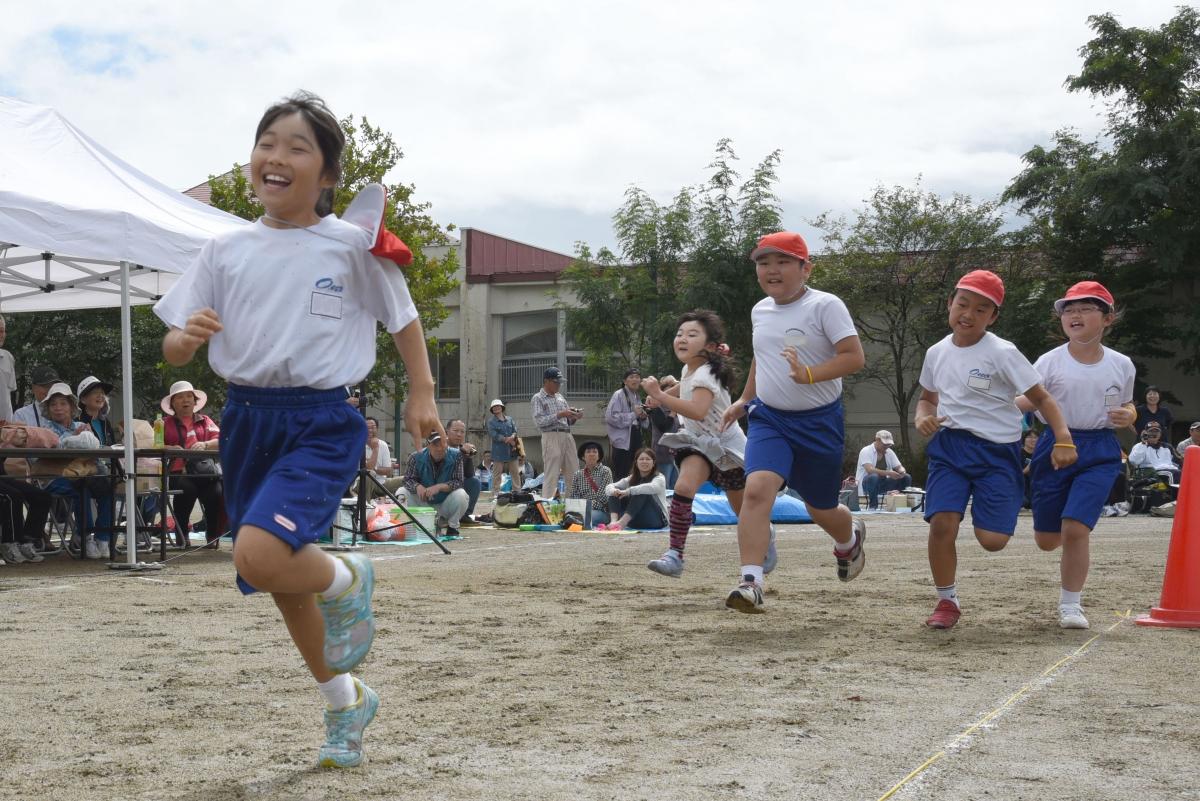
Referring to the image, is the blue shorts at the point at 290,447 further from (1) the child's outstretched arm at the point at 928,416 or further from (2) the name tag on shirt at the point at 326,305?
(1) the child's outstretched arm at the point at 928,416

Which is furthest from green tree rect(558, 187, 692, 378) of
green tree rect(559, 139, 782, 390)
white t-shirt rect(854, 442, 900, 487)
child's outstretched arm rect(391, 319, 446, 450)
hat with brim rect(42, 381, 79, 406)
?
child's outstretched arm rect(391, 319, 446, 450)

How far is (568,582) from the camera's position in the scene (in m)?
8.90

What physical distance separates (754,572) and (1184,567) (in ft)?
7.10

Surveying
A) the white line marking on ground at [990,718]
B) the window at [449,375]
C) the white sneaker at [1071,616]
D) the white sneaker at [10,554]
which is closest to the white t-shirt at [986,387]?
the white sneaker at [1071,616]

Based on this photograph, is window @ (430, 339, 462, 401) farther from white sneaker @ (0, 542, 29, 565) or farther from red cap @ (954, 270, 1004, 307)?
red cap @ (954, 270, 1004, 307)

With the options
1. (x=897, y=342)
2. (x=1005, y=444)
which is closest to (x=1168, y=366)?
(x=897, y=342)

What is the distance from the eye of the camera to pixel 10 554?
1077cm

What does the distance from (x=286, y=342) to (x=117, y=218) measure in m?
6.34

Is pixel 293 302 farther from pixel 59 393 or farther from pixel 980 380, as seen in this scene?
pixel 59 393

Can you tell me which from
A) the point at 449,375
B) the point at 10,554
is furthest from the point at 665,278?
the point at 10,554

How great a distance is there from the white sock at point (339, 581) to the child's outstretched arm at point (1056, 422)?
12.7ft

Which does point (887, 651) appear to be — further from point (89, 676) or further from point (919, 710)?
point (89, 676)

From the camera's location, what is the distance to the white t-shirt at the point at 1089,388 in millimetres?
6660

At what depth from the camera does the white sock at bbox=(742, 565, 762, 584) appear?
21.2 ft
